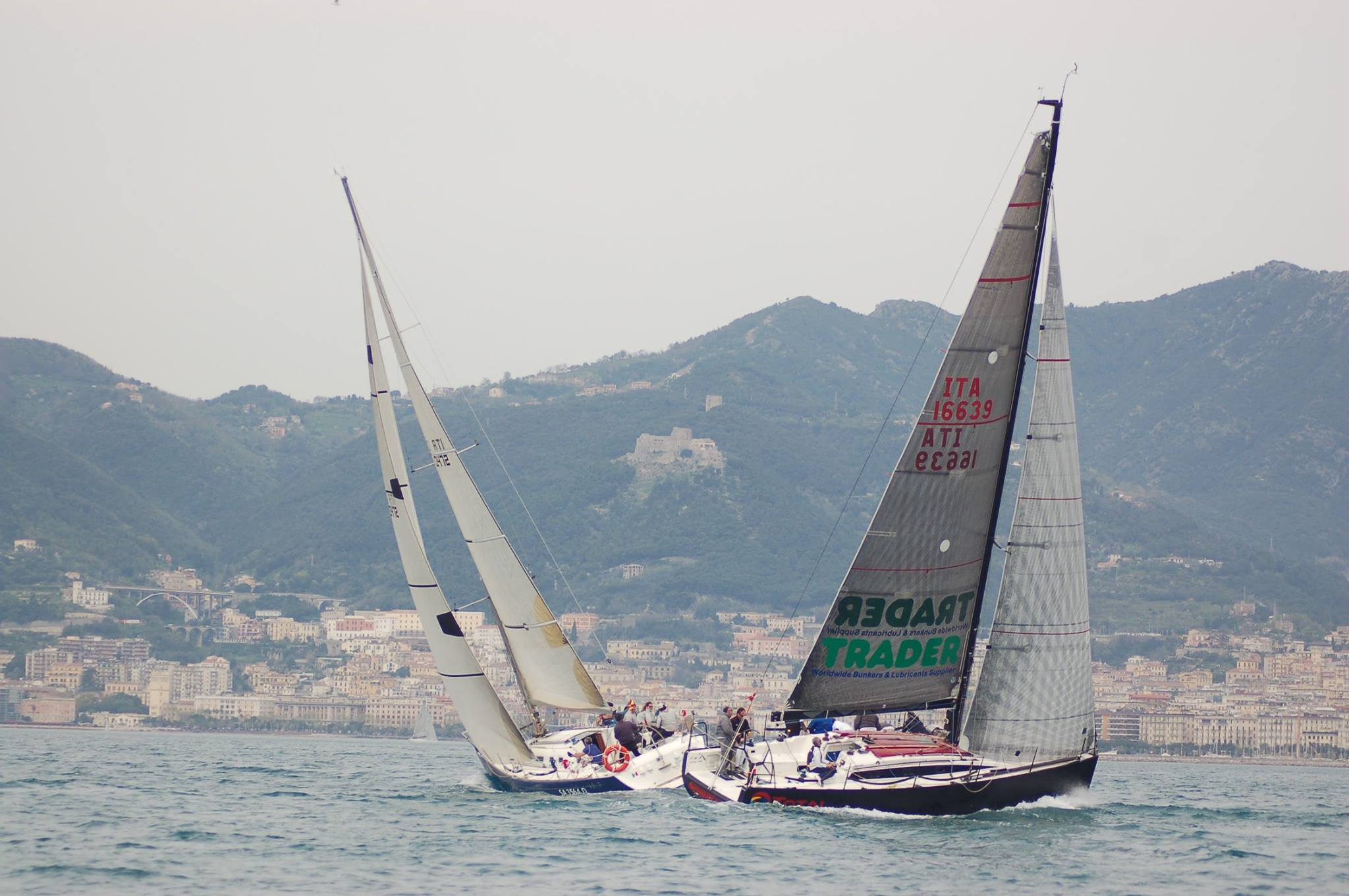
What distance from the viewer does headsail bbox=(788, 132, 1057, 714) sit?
25.9 m

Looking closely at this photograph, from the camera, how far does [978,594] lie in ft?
88.3

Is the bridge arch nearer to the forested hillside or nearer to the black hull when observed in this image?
the forested hillside

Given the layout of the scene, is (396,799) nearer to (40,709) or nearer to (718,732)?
(718,732)

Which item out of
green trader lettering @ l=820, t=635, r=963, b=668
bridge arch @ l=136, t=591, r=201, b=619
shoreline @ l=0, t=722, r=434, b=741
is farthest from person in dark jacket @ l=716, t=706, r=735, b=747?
bridge arch @ l=136, t=591, r=201, b=619

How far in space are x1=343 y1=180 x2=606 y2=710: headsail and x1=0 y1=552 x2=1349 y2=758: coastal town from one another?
5408 cm

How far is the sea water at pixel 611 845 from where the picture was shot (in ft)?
73.8

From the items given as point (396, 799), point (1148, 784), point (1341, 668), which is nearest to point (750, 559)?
point (1341, 668)

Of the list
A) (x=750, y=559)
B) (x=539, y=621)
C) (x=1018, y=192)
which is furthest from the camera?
(x=750, y=559)

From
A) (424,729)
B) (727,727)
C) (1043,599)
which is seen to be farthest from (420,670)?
(1043,599)

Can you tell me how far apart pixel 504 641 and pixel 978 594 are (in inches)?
331

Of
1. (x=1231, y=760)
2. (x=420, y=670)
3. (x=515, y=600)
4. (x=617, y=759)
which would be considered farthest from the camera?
(x=420, y=670)

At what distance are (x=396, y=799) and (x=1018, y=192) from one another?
573 inches

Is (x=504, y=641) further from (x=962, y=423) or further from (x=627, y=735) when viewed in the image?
(x=962, y=423)

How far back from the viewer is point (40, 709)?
382 feet
